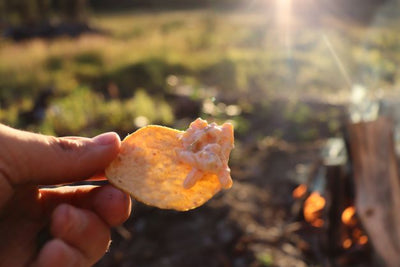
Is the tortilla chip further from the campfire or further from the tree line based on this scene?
the tree line

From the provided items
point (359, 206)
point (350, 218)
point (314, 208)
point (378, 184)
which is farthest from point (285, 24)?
point (359, 206)

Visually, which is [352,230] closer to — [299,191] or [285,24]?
[299,191]

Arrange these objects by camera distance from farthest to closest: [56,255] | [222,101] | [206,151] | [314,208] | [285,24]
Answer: [285,24] → [222,101] → [314,208] → [206,151] → [56,255]

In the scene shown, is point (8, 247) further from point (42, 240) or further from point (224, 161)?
point (224, 161)

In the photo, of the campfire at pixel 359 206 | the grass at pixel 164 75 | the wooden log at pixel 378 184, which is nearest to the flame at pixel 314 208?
the campfire at pixel 359 206

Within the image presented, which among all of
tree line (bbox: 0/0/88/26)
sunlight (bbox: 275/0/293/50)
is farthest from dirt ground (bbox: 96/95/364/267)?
tree line (bbox: 0/0/88/26)

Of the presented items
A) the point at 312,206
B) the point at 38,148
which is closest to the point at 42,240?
the point at 38,148

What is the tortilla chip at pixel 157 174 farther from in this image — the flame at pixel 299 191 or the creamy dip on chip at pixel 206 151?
the flame at pixel 299 191
